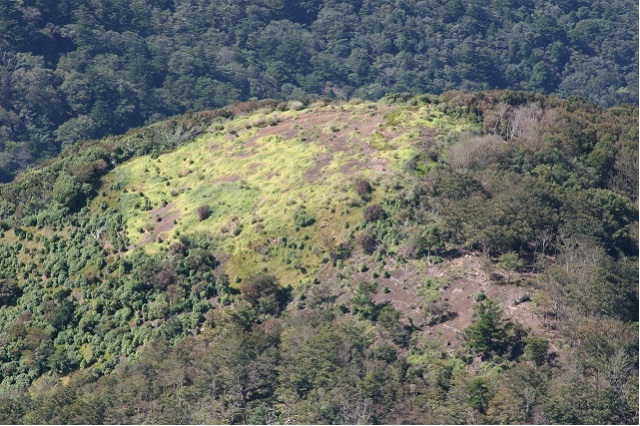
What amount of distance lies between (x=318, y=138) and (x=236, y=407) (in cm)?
2970

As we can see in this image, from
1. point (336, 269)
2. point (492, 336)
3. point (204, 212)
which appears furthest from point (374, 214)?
point (492, 336)

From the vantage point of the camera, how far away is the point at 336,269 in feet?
229

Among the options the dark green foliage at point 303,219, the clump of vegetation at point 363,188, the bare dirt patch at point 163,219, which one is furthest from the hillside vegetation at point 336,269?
the clump of vegetation at point 363,188

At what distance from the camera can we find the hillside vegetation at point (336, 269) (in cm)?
5878

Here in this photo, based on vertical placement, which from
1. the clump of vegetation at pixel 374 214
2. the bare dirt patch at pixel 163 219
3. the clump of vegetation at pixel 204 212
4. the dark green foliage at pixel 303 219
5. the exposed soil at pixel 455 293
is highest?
the clump of vegetation at pixel 374 214

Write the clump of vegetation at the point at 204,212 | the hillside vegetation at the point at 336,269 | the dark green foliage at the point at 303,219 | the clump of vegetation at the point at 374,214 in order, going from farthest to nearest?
the clump of vegetation at the point at 204,212 → the dark green foliage at the point at 303,219 → the clump of vegetation at the point at 374,214 → the hillside vegetation at the point at 336,269

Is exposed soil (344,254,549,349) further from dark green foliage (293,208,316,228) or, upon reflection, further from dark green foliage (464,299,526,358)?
dark green foliage (293,208,316,228)

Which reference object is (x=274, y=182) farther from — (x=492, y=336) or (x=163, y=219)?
(x=492, y=336)

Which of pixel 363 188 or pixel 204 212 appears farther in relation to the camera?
pixel 204 212

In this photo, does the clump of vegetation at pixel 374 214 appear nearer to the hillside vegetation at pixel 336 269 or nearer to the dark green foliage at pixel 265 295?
the hillside vegetation at pixel 336 269

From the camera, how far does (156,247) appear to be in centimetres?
7756

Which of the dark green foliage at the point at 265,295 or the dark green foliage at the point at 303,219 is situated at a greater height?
the dark green foliage at the point at 303,219

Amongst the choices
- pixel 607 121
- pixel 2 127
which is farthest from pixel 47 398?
pixel 2 127

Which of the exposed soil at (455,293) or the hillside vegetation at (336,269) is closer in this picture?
the hillside vegetation at (336,269)
